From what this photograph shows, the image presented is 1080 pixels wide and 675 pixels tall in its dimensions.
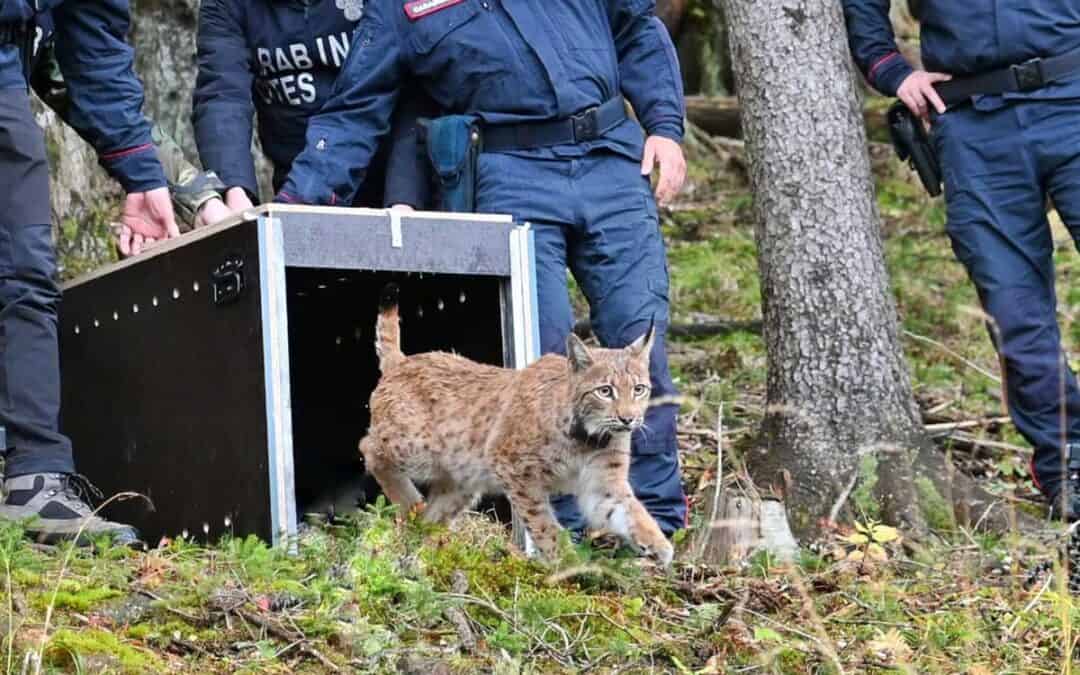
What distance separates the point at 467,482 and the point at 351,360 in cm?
109

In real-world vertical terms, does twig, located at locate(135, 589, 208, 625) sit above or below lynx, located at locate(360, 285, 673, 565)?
below

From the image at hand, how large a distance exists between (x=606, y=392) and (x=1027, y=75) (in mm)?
1969

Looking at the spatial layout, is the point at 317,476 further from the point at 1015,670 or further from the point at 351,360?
the point at 1015,670

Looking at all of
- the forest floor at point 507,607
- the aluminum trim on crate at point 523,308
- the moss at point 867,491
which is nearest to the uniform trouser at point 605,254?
the aluminum trim on crate at point 523,308

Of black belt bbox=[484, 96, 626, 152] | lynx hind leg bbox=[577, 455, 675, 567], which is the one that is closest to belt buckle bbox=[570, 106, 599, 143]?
black belt bbox=[484, 96, 626, 152]

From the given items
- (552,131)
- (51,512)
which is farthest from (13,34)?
(552,131)

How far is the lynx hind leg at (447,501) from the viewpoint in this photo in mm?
5973

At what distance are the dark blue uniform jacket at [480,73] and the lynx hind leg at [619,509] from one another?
1.13m

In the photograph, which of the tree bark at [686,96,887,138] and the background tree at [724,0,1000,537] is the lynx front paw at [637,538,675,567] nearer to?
the background tree at [724,0,1000,537]

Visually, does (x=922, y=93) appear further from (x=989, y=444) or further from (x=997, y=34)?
(x=989, y=444)

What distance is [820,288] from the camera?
22.8ft

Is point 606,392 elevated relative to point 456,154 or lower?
lower

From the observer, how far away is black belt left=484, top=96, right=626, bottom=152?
6039 mm

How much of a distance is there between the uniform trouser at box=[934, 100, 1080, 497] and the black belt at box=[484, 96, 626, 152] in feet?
4.30
